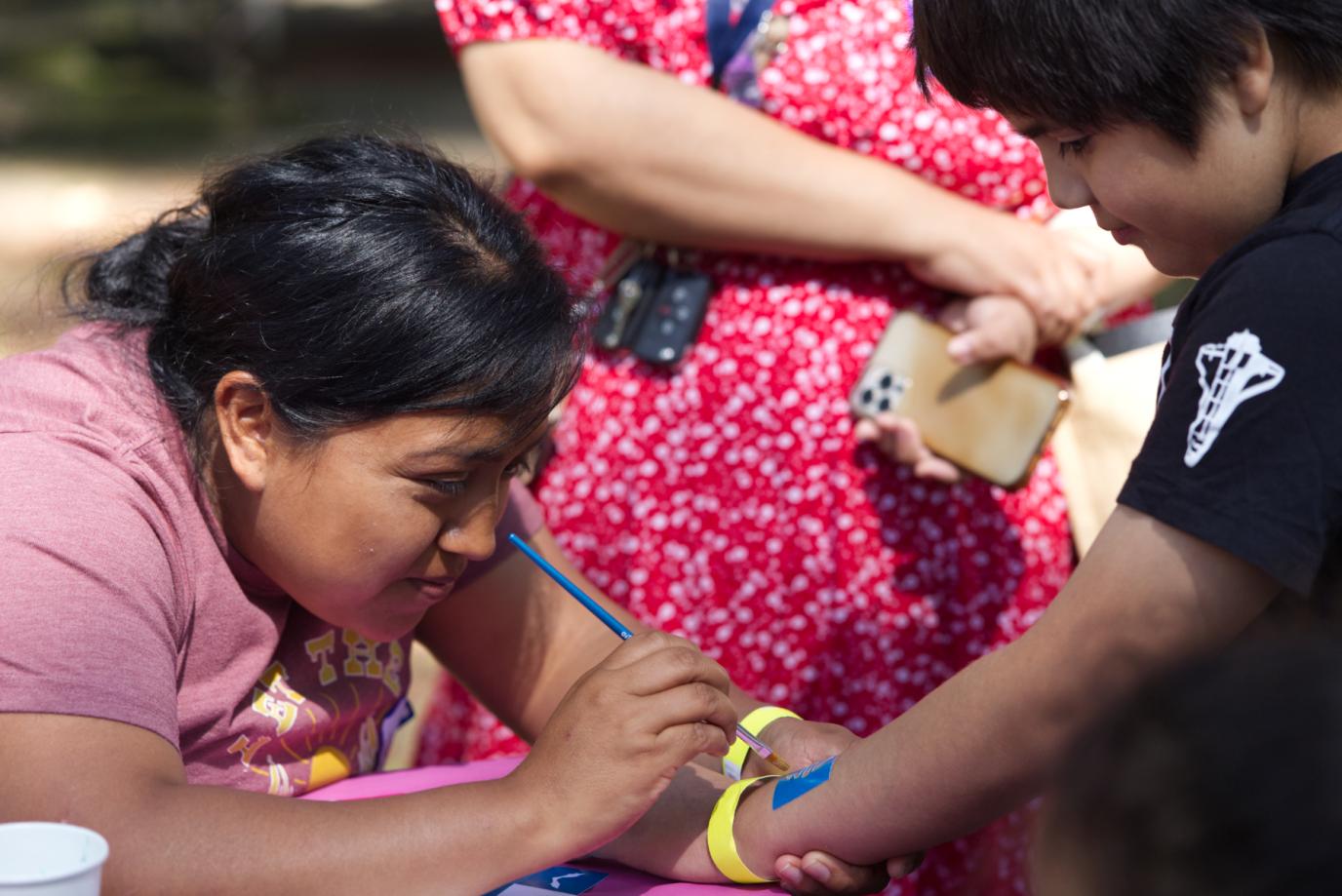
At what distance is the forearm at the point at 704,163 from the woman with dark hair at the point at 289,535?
10.9 inches

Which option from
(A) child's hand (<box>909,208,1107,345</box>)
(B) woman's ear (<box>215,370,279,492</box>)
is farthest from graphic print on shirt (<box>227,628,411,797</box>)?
(A) child's hand (<box>909,208,1107,345</box>)

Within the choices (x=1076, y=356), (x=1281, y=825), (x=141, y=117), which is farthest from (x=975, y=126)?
(x=141, y=117)

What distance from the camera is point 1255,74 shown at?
55.1 inches

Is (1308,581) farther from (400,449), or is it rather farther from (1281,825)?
(400,449)

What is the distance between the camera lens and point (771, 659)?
2.17 meters

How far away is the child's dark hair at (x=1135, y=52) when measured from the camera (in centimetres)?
139

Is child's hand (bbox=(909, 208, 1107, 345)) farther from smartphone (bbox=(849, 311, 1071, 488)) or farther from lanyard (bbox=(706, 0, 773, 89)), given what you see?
lanyard (bbox=(706, 0, 773, 89))

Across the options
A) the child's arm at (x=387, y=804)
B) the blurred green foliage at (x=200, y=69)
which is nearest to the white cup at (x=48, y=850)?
the child's arm at (x=387, y=804)

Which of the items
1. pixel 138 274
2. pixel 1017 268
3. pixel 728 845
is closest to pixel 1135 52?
pixel 1017 268

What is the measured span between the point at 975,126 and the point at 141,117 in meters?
8.09

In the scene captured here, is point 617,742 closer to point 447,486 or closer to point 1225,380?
point 447,486

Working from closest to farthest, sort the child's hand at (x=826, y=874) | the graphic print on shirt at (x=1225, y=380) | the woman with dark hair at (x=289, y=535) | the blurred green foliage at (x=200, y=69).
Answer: the graphic print on shirt at (x=1225, y=380) → the woman with dark hair at (x=289, y=535) → the child's hand at (x=826, y=874) → the blurred green foliage at (x=200, y=69)

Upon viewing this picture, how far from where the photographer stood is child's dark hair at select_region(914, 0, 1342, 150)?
139cm

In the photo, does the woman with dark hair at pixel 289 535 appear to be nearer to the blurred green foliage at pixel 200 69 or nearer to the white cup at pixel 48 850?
the white cup at pixel 48 850
